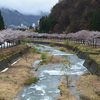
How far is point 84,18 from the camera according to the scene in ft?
379

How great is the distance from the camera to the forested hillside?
357ft

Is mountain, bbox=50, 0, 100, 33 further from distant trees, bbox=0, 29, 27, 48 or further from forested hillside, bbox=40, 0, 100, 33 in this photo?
distant trees, bbox=0, 29, 27, 48

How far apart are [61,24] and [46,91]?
131 m

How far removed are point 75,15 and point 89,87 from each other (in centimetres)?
11879

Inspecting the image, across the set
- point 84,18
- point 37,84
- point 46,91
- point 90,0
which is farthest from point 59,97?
point 90,0

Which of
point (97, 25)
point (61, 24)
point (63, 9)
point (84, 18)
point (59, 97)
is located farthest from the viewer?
point (63, 9)

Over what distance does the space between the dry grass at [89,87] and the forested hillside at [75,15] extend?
191 feet

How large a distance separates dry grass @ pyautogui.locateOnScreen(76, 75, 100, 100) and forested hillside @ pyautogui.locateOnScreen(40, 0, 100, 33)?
191 feet

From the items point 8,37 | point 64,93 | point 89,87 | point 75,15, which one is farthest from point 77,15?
point 64,93

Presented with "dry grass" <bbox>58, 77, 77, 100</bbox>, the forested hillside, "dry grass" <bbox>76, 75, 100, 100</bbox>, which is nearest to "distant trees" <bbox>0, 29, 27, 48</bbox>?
"dry grass" <bbox>58, 77, 77, 100</bbox>

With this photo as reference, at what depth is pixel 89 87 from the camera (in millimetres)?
21000

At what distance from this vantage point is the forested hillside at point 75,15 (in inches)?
4287

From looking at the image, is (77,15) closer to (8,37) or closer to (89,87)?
(8,37)

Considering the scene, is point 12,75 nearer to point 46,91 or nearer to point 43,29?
point 46,91
